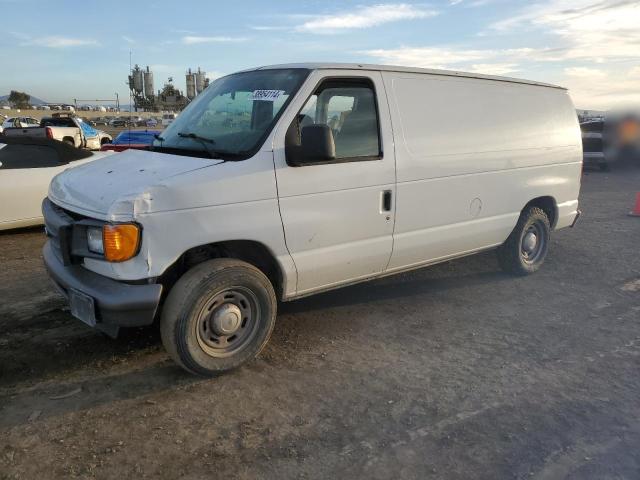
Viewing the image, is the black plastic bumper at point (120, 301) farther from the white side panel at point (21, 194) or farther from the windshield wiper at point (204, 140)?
the white side panel at point (21, 194)

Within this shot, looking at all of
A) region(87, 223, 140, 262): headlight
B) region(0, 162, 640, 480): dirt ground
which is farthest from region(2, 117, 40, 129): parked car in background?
region(87, 223, 140, 262): headlight

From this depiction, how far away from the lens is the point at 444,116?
15.1 ft

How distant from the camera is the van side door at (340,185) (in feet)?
12.0

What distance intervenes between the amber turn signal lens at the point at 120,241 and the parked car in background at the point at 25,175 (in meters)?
4.71

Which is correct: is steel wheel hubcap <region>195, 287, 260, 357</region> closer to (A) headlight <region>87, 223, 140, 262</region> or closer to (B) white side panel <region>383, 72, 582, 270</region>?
(A) headlight <region>87, 223, 140, 262</region>

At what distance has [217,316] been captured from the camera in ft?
11.5

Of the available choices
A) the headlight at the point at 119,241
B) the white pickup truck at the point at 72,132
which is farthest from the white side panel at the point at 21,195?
the white pickup truck at the point at 72,132

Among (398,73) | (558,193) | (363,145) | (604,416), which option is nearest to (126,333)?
(363,145)

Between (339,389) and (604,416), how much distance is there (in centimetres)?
160

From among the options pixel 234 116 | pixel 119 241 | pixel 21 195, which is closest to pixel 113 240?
pixel 119 241

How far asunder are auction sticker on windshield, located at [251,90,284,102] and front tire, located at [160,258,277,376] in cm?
122

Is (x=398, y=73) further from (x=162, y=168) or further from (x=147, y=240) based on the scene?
(x=147, y=240)

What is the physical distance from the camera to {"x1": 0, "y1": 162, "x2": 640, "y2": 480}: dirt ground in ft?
8.87

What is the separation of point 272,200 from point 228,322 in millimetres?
877
